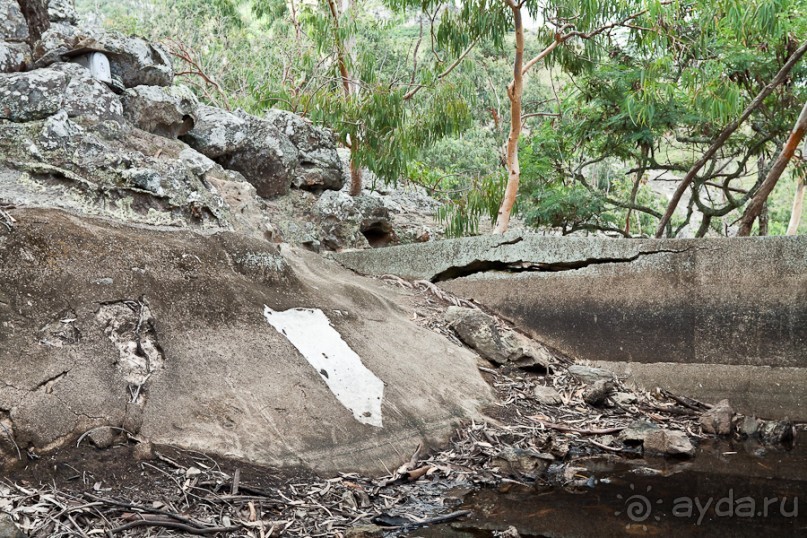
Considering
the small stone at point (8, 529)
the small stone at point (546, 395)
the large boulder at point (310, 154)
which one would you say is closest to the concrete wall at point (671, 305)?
the small stone at point (546, 395)

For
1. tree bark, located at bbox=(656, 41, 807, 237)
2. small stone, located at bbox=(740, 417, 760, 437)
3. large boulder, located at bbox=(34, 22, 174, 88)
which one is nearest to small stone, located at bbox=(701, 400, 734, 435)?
small stone, located at bbox=(740, 417, 760, 437)

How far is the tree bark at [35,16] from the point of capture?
705cm

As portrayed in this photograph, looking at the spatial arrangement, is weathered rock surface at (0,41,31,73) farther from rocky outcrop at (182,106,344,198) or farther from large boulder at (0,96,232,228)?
rocky outcrop at (182,106,344,198)

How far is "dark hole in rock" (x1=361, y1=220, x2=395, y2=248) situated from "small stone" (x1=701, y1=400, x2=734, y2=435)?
14.2ft

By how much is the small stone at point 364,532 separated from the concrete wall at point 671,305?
11.0 feet

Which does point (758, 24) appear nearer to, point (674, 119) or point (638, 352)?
point (674, 119)

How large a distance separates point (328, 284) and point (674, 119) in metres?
5.14

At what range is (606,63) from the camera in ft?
28.7

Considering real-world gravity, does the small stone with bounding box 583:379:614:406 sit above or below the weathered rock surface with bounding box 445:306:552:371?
below

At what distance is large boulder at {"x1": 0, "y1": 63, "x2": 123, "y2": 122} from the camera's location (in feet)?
18.1

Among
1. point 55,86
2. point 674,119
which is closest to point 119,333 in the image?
point 55,86

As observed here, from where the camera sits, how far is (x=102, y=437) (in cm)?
302

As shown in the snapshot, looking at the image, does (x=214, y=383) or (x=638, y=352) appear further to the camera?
(x=638, y=352)

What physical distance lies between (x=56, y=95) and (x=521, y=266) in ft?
13.4
